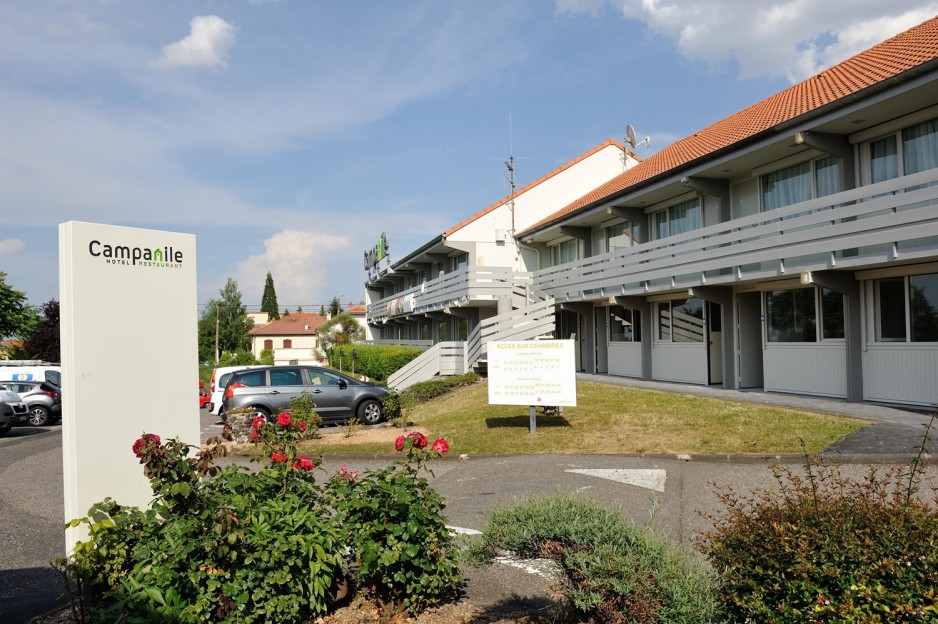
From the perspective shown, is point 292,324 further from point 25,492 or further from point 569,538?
point 569,538

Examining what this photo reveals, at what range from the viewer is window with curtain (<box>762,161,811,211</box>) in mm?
15469

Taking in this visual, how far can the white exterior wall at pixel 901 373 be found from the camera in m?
12.7

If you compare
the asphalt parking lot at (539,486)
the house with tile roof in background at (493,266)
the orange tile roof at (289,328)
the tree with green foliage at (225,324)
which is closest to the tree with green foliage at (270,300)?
the orange tile roof at (289,328)

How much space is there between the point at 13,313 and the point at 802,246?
132 feet

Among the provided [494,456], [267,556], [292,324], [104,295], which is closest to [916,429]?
[494,456]

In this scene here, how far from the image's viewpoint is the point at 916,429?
10570 mm

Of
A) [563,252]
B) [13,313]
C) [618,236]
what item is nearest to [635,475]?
[618,236]

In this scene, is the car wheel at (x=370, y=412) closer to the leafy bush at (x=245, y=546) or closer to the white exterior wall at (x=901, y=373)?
the white exterior wall at (x=901, y=373)

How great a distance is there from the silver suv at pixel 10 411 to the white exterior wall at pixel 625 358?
18539 millimetres

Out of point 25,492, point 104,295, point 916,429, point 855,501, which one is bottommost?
point 25,492

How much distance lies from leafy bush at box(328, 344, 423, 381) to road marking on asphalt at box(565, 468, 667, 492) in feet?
75.4

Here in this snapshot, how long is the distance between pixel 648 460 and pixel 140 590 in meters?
8.34

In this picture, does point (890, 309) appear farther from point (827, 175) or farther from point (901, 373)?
point (827, 175)

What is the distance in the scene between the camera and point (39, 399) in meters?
23.6
